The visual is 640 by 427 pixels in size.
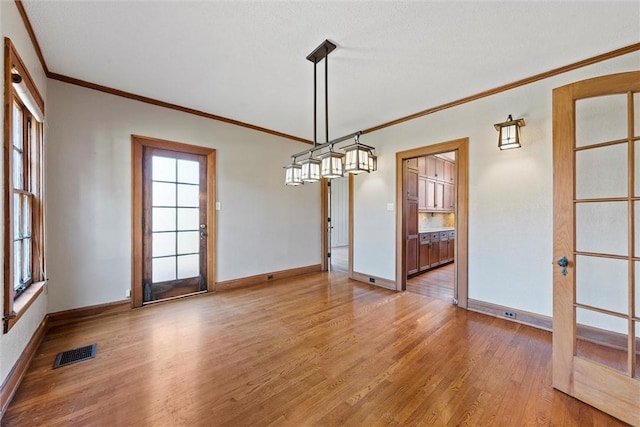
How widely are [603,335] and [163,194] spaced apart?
17.0ft

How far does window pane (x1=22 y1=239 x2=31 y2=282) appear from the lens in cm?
232

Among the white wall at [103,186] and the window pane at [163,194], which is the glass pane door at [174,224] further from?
the white wall at [103,186]

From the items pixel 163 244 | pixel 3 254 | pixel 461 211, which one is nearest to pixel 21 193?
pixel 3 254

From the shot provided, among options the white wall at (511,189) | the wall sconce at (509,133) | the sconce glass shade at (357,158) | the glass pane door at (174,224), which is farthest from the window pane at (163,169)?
the wall sconce at (509,133)

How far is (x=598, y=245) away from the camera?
244 cm

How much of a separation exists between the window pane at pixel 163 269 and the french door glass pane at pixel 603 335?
457 centimetres

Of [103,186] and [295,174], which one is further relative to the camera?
[103,186]

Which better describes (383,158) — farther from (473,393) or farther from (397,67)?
(473,393)

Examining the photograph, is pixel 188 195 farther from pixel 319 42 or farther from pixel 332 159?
pixel 319 42

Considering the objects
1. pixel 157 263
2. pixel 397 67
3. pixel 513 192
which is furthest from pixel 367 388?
pixel 157 263

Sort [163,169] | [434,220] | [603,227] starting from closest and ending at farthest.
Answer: [603,227] < [163,169] < [434,220]

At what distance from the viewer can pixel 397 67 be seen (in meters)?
2.70

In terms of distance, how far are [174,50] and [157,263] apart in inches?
106

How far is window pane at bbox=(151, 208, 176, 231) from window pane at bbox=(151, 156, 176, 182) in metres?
0.44
